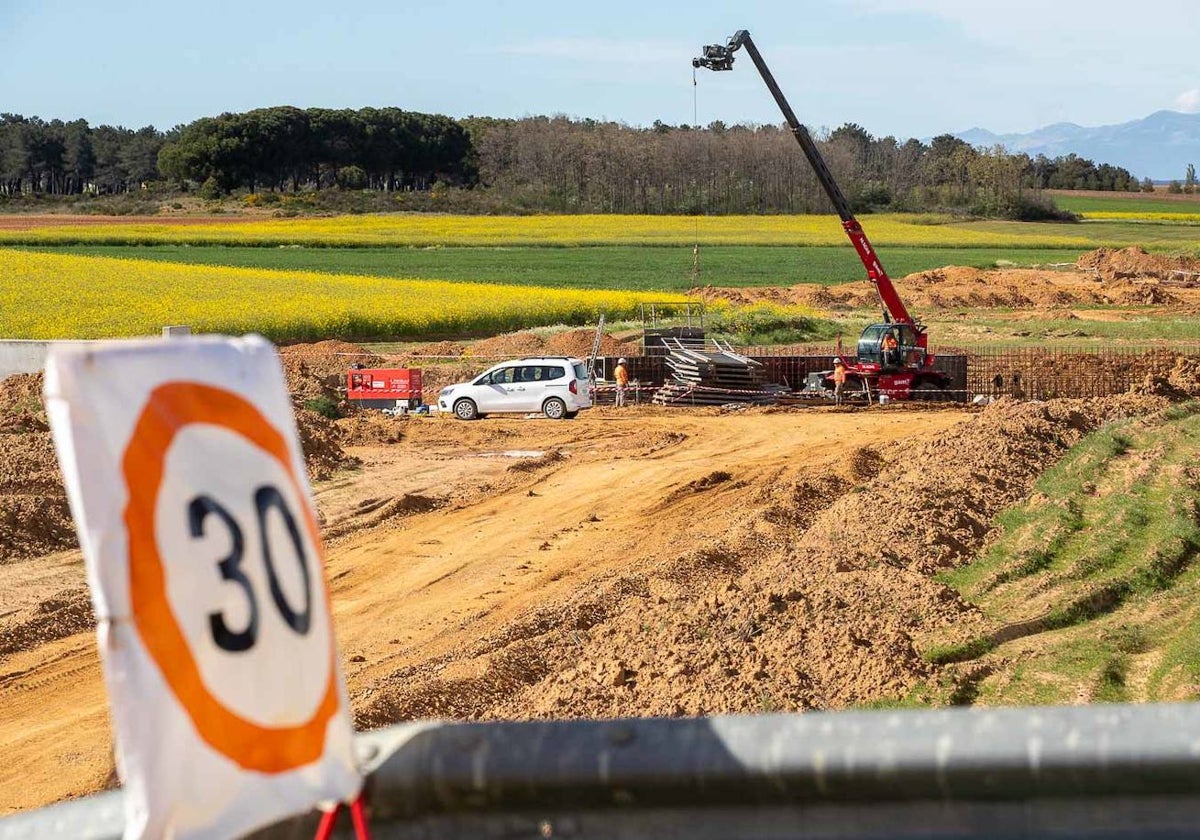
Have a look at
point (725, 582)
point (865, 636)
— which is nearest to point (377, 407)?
point (725, 582)

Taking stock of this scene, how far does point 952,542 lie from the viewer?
47.1 feet

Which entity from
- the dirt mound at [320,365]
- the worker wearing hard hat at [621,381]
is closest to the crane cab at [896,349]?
the worker wearing hard hat at [621,381]

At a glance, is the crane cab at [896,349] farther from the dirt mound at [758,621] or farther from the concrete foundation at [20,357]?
the concrete foundation at [20,357]

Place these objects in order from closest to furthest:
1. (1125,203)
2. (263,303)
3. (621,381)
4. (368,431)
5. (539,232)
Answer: (368,431) → (621,381) → (263,303) → (539,232) → (1125,203)

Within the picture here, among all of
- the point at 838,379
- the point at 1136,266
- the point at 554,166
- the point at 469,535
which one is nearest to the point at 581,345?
the point at 838,379

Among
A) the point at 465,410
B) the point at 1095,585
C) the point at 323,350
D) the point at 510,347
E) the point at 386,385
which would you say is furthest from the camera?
the point at 510,347

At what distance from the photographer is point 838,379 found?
32219 millimetres

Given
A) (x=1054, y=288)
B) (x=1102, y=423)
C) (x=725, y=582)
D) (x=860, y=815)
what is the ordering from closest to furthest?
(x=860, y=815)
(x=725, y=582)
(x=1102, y=423)
(x=1054, y=288)

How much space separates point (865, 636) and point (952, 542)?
357 cm

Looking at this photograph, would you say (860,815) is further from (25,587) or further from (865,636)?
(25,587)

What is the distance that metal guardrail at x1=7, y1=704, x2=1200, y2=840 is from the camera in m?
2.67

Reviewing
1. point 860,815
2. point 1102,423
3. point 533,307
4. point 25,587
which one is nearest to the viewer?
point 860,815

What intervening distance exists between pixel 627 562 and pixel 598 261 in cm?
6438

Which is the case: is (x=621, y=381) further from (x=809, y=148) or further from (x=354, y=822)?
(x=354, y=822)
